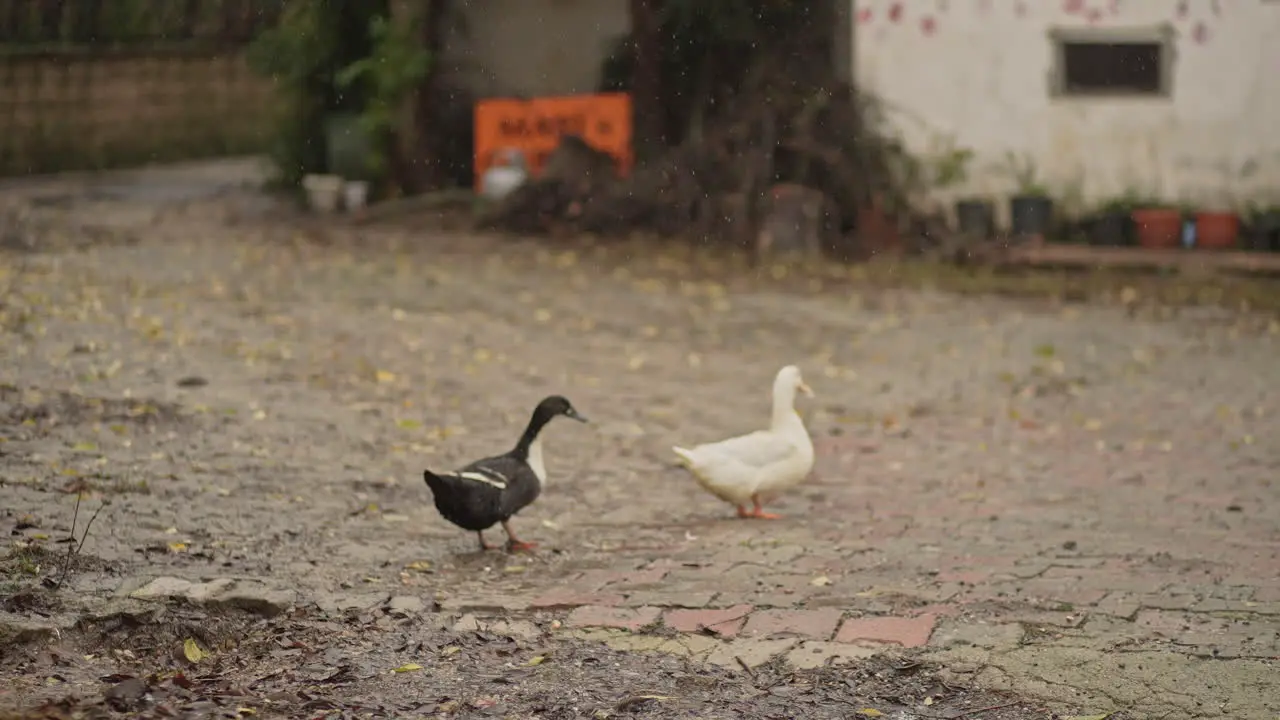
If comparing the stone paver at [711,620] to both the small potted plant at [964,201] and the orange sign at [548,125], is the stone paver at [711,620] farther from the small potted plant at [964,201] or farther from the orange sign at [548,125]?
the orange sign at [548,125]

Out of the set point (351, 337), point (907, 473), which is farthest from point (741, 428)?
point (351, 337)

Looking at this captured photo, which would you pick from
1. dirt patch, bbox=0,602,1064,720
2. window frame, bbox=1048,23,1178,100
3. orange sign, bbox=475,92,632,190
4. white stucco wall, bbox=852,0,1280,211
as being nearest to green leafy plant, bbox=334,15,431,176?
orange sign, bbox=475,92,632,190

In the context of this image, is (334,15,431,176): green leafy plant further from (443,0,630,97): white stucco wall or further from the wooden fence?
the wooden fence

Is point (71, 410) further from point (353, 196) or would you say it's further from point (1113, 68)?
point (1113, 68)

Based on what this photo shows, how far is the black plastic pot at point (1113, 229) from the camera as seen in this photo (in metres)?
16.4

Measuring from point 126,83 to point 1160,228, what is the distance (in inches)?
582

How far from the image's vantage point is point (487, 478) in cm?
678

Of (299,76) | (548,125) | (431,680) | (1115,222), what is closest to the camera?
(431,680)

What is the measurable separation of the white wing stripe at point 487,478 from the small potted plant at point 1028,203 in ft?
35.6

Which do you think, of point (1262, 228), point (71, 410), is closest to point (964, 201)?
point (1262, 228)

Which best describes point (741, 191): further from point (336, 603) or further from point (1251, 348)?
point (336, 603)

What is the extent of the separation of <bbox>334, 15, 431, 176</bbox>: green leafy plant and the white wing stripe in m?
12.6

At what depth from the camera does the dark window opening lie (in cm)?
1647

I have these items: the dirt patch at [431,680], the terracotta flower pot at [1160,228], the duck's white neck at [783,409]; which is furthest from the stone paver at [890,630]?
the terracotta flower pot at [1160,228]
